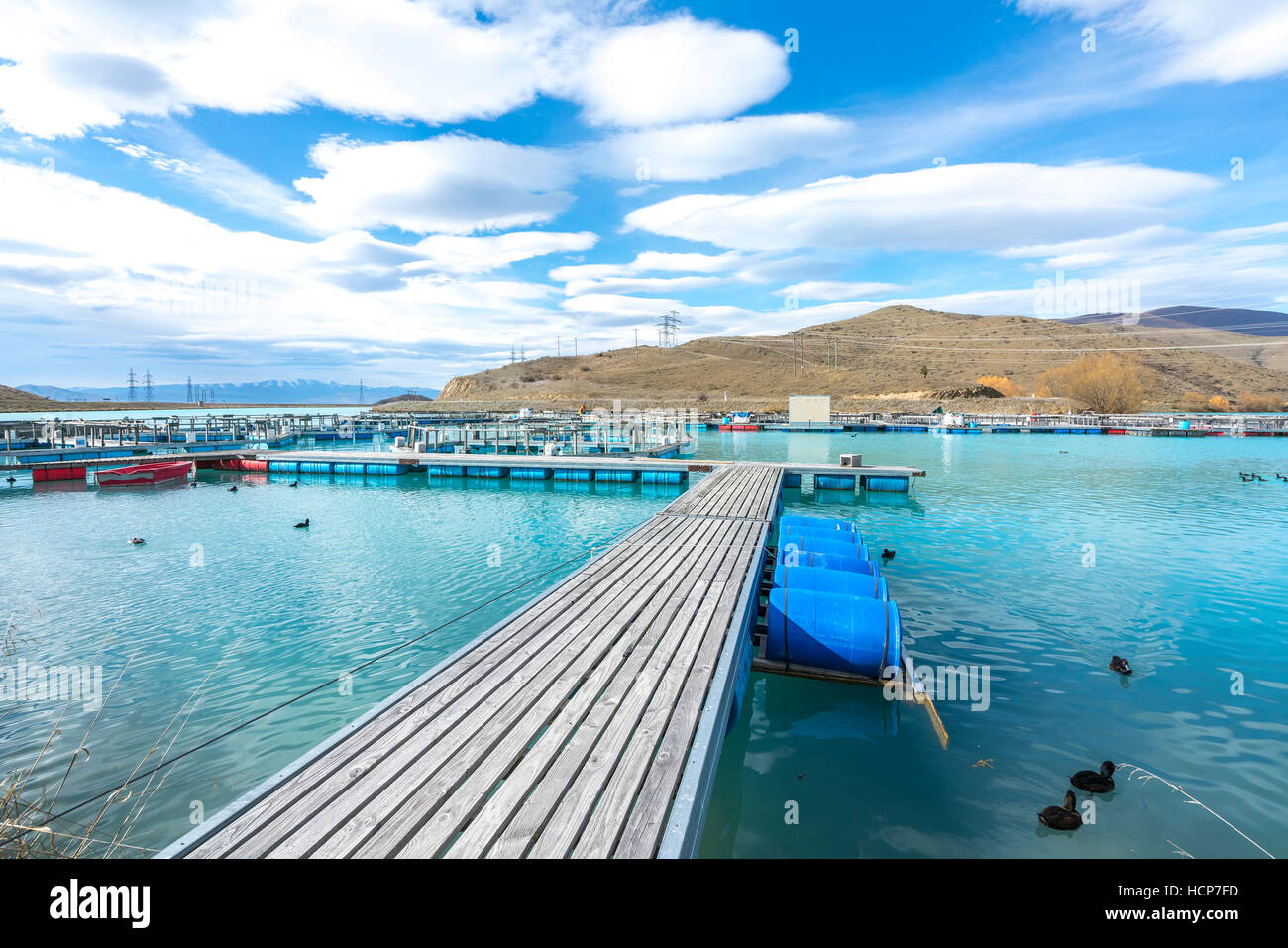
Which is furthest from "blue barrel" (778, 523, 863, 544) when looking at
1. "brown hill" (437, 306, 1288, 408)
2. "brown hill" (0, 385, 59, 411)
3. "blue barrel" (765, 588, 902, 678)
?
"brown hill" (0, 385, 59, 411)

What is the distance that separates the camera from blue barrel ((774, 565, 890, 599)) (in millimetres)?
9984

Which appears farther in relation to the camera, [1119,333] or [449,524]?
[1119,333]

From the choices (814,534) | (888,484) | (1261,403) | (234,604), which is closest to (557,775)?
(814,534)

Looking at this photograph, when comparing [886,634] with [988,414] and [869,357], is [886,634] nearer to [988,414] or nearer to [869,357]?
[988,414]

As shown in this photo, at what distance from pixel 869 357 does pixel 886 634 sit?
149 meters

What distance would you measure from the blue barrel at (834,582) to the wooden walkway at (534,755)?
1.79 meters

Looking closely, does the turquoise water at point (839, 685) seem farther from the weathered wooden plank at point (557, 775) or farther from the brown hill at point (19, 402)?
the brown hill at point (19, 402)

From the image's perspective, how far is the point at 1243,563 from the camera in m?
16.0

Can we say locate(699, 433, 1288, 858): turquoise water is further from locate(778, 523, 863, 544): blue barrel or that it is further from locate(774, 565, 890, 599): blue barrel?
locate(778, 523, 863, 544): blue barrel

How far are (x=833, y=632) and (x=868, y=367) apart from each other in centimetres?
13906

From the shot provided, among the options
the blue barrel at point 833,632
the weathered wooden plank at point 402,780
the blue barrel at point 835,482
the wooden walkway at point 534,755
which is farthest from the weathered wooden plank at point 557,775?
the blue barrel at point 835,482

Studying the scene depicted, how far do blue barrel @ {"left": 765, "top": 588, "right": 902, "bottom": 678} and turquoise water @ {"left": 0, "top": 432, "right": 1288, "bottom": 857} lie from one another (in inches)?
22.9

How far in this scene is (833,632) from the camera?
895 centimetres
